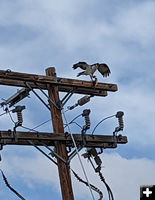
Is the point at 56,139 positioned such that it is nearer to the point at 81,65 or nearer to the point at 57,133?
the point at 57,133

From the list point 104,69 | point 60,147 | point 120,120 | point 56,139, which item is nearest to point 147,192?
point 56,139

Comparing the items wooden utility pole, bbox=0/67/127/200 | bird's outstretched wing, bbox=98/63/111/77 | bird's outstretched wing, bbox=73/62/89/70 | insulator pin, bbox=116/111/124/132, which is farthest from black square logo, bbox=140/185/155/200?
bird's outstretched wing, bbox=98/63/111/77

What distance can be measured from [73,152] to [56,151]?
1.26 ft

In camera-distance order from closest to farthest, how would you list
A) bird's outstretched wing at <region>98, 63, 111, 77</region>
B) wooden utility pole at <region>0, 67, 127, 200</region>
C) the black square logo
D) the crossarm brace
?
the black square logo < the crossarm brace < wooden utility pole at <region>0, 67, 127, 200</region> < bird's outstretched wing at <region>98, 63, 111, 77</region>

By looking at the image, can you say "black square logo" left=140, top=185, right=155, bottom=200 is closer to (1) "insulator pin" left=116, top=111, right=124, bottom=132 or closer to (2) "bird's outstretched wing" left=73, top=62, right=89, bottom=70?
(1) "insulator pin" left=116, top=111, right=124, bottom=132

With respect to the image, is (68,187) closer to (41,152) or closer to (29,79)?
(41,152)

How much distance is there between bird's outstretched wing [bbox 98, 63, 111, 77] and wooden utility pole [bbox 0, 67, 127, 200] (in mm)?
286

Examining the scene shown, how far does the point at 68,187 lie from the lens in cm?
1214

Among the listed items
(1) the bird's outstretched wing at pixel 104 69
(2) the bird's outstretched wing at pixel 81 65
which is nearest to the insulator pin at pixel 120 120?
(1) the bird's outstretched wing at pixel 104 69

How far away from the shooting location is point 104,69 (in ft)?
45.6

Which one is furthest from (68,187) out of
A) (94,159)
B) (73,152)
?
(94,159)

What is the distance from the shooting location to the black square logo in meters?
7.47

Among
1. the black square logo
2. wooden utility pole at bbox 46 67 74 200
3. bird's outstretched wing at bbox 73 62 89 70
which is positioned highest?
bird's outstretched wing at bbox 73 62 89 70

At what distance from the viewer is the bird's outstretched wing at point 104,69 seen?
1382 centimetres
